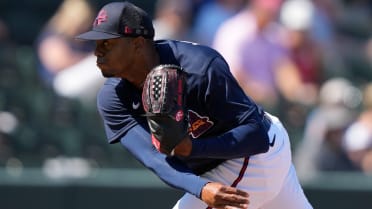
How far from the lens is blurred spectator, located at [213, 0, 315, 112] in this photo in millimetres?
8148

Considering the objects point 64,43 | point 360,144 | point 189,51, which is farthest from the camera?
point 64,43

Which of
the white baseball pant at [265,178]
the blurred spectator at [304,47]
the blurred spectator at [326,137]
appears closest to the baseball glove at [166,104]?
the white baseball pant at [265,178]

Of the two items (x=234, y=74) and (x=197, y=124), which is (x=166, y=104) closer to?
(x=197, y=124)

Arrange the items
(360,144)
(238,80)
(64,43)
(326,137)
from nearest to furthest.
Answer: (326,137)
(360,144)
(238,80)
(64,43)

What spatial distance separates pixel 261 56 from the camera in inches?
326

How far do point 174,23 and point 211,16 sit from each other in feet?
1.76

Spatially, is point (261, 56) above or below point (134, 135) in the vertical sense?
below

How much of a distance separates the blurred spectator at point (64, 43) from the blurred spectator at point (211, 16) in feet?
3.17

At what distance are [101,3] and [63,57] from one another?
5.43 feet

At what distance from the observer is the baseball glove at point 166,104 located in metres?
4.03

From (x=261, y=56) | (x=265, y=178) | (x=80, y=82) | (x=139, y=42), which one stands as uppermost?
(x=139, y=42)

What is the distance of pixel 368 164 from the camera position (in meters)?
7.94

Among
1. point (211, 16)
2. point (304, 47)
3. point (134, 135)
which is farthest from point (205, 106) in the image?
point (211, 16)

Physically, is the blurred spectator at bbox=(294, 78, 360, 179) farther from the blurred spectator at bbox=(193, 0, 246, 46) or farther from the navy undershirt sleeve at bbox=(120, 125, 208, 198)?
the navy undershirt sleeve at bbox=(120, 125, 208, 198)
